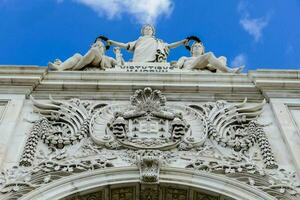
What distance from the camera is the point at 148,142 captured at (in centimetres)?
1056

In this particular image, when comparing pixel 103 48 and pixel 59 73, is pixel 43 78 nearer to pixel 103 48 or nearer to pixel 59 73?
pixel 59 73

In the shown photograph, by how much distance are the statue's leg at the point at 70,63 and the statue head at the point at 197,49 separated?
127 inches

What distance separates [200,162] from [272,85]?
3.28 m

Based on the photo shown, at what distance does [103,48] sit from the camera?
1500 centimetres

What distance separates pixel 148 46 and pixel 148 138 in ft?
18.4

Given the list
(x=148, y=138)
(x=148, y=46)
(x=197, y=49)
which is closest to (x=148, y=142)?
(x=148, y=138)

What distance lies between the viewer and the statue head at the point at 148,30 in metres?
17.0

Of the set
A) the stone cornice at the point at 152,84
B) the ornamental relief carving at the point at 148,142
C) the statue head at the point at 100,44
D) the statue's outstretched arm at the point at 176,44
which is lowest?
the ornamental relief carving at the point at 148,142

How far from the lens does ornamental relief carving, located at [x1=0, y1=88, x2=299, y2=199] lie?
31.7 feet

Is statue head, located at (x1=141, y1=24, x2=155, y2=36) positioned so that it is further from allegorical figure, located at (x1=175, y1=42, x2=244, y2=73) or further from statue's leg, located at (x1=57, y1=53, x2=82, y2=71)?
statue's leg, located at (x1=57, y1=53, x2=82, y2=71)

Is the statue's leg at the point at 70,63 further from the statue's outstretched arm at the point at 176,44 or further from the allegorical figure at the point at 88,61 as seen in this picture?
Result: the statue's outstretched arm at the point at 176,44

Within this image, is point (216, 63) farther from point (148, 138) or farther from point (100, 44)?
point (148, 138)

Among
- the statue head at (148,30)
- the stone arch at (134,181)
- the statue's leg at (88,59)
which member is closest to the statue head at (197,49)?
the statue head at (148,30)

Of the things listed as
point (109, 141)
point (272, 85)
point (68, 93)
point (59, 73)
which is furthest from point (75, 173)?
point (272, 85)
